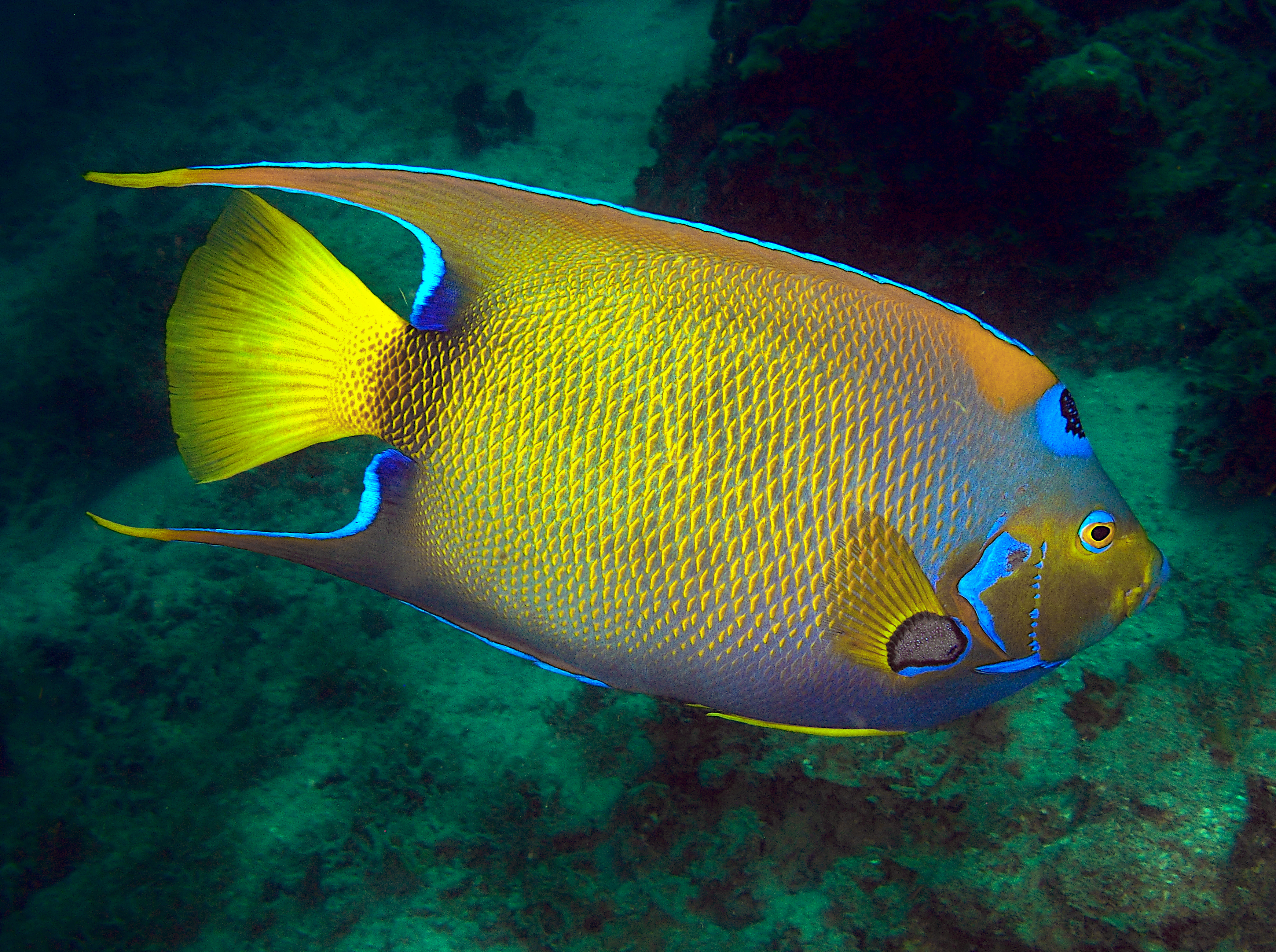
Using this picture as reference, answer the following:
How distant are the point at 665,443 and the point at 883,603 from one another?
1.70 feet

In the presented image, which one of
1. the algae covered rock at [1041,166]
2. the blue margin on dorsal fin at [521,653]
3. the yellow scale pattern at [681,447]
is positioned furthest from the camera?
the algae covered rock at [1041,166]

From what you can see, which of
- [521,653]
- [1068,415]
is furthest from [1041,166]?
[521,653]

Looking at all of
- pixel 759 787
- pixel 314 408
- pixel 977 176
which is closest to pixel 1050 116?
pixel 977 176

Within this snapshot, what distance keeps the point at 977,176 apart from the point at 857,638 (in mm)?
3615

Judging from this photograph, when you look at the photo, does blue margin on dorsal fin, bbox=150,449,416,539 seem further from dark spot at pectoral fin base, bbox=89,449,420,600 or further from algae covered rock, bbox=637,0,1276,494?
algae covered rock, bbox=637,0,1276,494

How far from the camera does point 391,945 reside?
2.69 metres

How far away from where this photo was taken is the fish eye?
3.94ft

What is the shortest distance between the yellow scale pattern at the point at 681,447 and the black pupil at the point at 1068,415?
150 millimetres

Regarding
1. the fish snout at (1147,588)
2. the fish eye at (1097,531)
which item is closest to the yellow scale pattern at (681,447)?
the fish eye at (1097,531)

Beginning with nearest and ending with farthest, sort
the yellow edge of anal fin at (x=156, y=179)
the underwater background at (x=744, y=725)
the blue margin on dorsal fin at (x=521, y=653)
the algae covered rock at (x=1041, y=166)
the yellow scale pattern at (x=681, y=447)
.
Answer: the yellow edge of anal fin at (x=156, y=179) → the yellow scale pattern at (x=681, y=447) → the blue margin on dorsal fin at (x=521, y=653) → the underwater background at (x=744, y=725) → the algae covered rock at (x=1041, y=166)

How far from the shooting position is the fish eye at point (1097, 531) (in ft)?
3.94

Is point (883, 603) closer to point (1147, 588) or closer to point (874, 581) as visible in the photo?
point (874, 581)

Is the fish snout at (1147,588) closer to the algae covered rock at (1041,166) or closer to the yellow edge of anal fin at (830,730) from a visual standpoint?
the yellow edge of anal fin at (830,730)

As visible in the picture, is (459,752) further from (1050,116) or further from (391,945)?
→ (1050,116)
